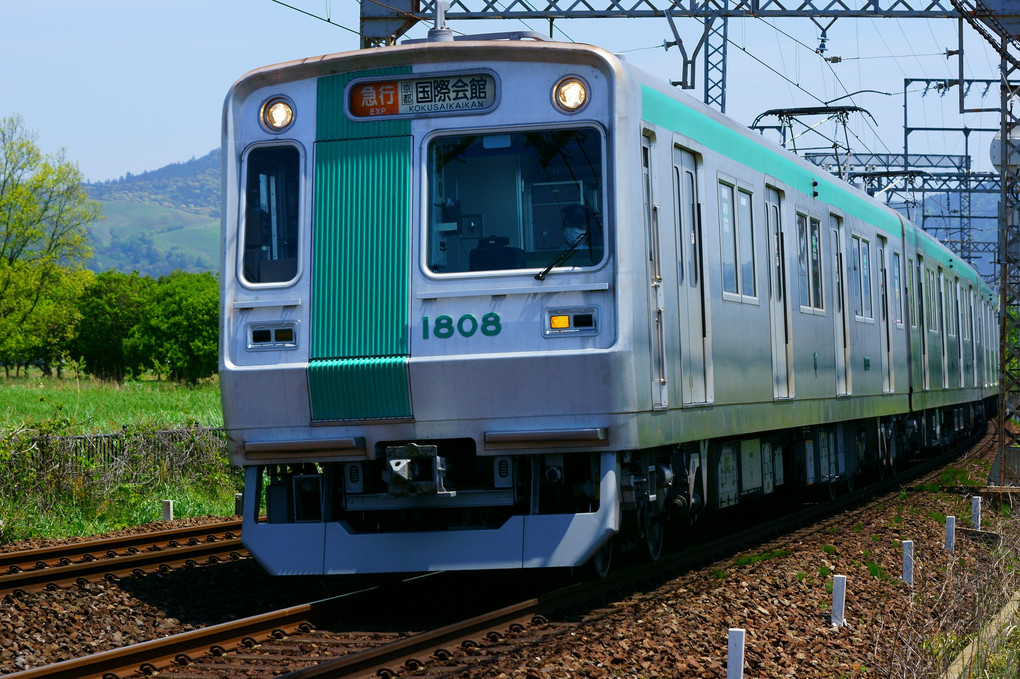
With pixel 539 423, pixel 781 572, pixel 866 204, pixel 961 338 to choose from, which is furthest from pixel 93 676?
pixel 961 338

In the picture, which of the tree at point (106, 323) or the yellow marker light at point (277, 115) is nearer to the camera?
the yellow marker light at point (277, 115)

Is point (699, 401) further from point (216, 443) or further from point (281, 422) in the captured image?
point (216, 443)

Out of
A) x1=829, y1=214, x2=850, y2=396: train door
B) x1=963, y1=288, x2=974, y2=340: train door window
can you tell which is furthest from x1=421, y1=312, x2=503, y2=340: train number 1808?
x1=963, y1=288, x2=974, y2=340: train door window

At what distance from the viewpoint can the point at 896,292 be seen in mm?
18266

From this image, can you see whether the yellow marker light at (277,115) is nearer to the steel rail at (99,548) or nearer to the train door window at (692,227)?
the train door window at (692,227)

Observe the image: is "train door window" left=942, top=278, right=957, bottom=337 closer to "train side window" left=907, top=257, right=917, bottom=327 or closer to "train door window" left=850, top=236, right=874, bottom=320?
"train side window" left=907, top=257, right=917, bottom=327

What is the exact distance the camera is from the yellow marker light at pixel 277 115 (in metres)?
8.79

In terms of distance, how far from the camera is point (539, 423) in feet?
27.1

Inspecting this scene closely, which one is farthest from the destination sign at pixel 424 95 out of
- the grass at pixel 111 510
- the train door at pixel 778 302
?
the grass at pixel 111 510

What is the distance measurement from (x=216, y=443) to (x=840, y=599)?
10.7 m

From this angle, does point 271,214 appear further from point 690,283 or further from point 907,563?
point 907,563

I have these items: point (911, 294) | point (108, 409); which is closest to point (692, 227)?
point (911, 294)

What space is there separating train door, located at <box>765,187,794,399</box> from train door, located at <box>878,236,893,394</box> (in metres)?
4.96

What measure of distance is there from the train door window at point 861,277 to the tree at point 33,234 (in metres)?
45.2
